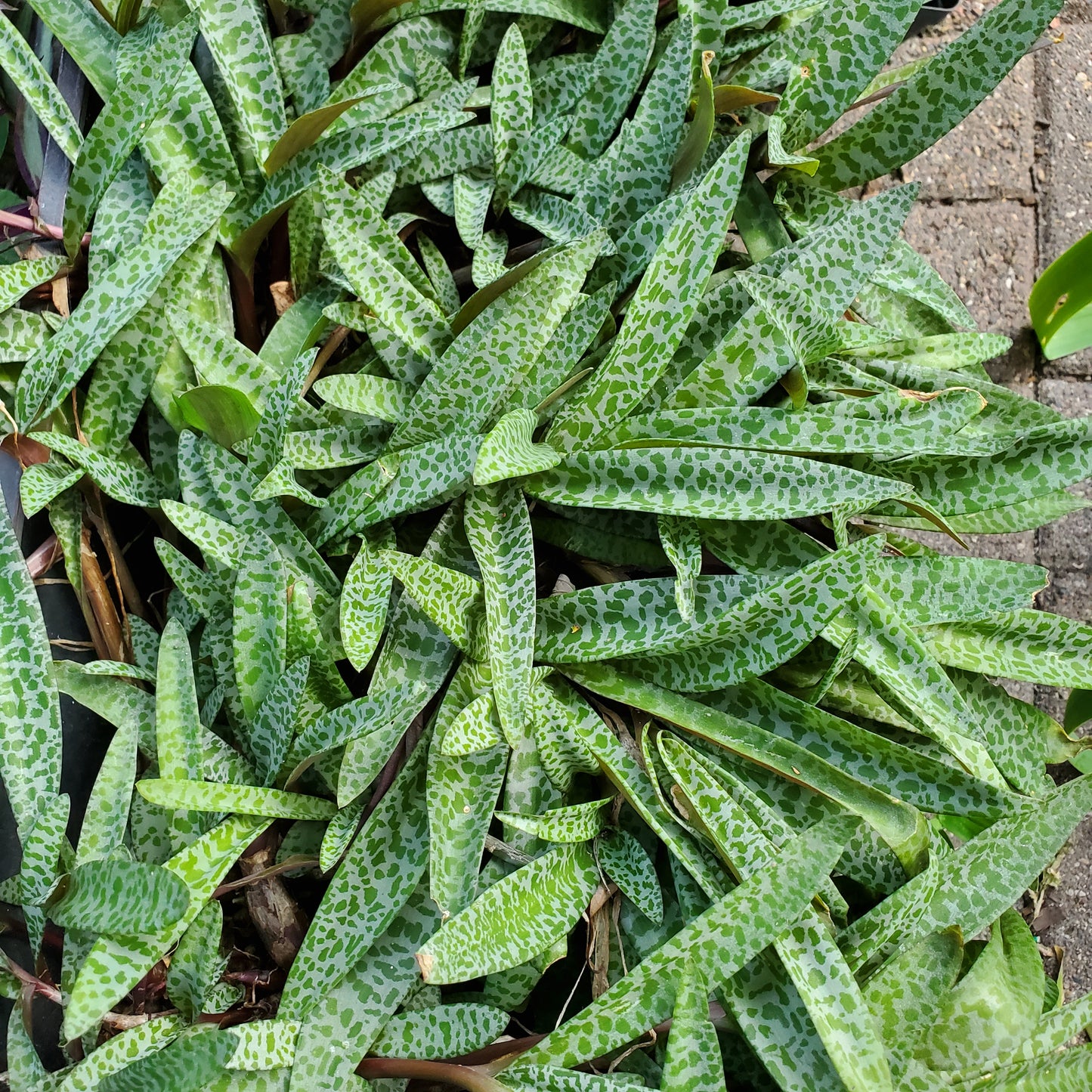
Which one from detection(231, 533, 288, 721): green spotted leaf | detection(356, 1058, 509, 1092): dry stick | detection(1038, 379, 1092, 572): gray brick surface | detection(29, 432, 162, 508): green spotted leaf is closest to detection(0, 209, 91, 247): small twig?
detection(29, 432, 162, 508): green spotted leaf

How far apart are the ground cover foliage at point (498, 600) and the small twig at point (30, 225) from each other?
14 millimetres

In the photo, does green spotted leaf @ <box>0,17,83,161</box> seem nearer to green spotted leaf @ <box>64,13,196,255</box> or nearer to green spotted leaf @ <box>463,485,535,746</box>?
green spotted leaf @ <box>64,13,196,255</box>

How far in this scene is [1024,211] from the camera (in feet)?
3.84

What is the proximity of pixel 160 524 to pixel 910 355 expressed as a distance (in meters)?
0.62

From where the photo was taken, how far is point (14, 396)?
2.25 ft

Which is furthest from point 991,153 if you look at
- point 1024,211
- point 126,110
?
point 126,110

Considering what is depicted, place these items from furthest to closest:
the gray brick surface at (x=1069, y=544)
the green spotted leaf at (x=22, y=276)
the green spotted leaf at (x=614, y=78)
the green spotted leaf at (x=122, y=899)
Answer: the gray brick surface at (x=1069, y=544) → the green spotted leaf at (x=614, y=78) → the green spotted leaf at (x=22, y=276) → the green spotted leaf at (x=122, y=899)

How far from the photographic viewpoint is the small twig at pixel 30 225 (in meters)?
0.71

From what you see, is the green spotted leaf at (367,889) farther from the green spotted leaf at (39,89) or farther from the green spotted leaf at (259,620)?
the green spotted leaf at (39,89)

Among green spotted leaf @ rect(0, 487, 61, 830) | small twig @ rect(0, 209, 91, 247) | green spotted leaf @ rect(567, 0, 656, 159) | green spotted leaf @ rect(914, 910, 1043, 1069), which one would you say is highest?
green spotted leaf @ rect(567, 0, 656, 159)

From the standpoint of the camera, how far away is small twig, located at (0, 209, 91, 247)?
27.8 inches

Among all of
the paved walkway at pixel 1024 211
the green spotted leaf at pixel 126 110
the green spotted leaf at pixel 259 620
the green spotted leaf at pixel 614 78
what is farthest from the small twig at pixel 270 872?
the paved walkway at pixel 1024 211

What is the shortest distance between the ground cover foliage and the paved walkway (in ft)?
1.22

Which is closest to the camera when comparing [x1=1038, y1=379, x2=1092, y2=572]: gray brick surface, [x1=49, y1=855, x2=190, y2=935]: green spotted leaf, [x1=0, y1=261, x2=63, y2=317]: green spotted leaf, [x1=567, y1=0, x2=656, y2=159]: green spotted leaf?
[x1=49, y1=855, x2=190, y2=935]: green spotted leaf
